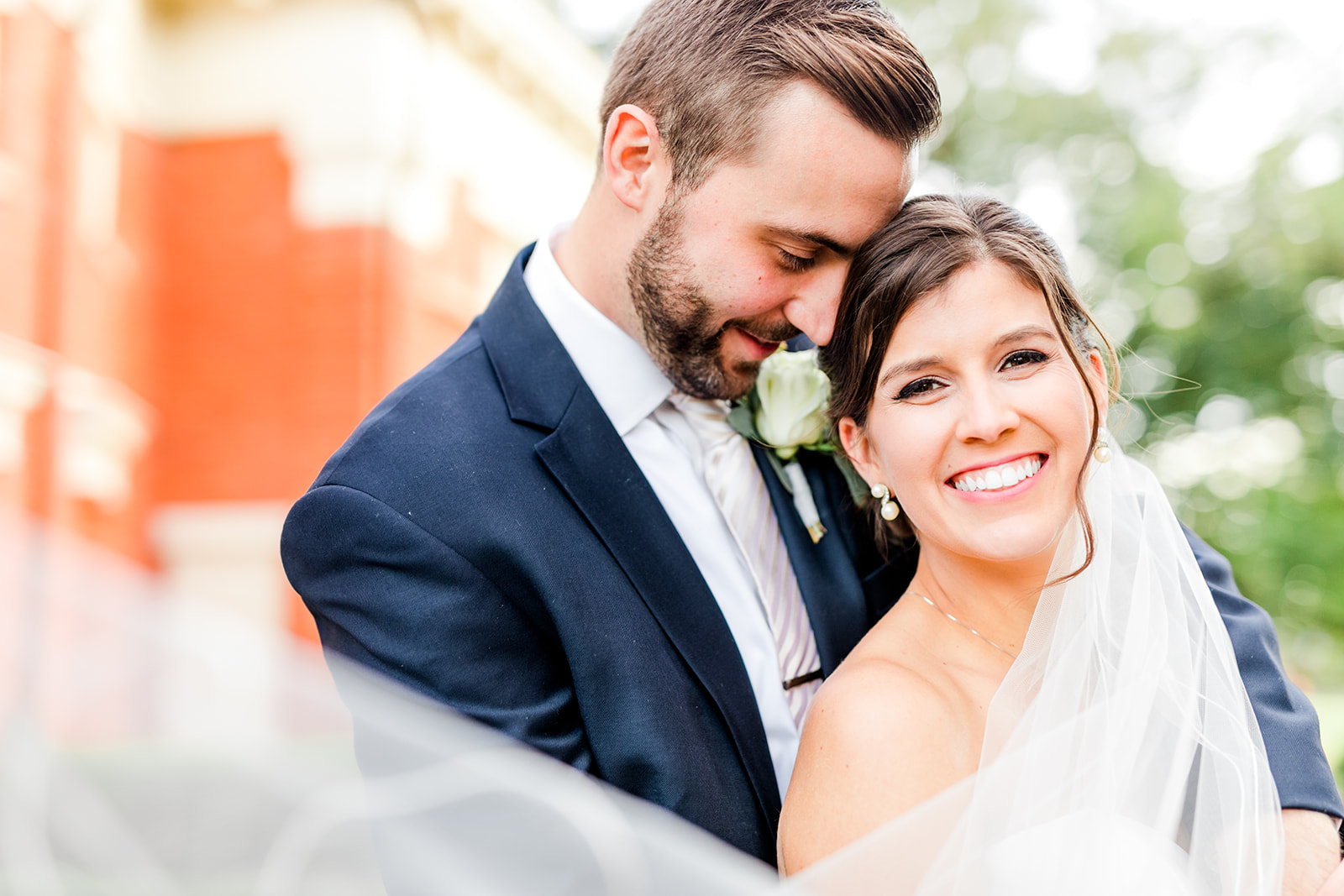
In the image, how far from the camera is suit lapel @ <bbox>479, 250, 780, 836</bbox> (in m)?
2.18

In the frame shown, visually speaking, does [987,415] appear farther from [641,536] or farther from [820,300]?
[641,536]

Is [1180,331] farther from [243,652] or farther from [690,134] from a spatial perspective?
[243,652]

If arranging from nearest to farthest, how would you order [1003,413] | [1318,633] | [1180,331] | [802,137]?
[1003,413] < [802,137] < [1318,633] < [1180,331]

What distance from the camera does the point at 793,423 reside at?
100 inches

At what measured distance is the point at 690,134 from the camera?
243 centimetres

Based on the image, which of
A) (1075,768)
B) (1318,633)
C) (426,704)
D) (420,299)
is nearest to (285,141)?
(420,299)

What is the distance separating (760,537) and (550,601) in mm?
635

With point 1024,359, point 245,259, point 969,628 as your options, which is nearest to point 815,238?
point 1024,359

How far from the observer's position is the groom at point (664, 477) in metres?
2.06

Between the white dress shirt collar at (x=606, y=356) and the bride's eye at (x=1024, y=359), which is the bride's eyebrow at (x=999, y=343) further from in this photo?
the white dress shirt collar at (x=606, y=356)

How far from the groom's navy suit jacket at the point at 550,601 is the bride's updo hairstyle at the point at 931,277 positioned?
52 centimetres

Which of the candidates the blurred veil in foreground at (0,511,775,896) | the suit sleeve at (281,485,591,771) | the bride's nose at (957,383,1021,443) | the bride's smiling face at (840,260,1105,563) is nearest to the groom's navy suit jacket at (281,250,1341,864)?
the suit sleeve at (281,485,591,771)

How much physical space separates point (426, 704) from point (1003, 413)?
1.22 metres

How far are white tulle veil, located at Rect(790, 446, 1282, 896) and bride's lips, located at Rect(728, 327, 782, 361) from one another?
82cm
